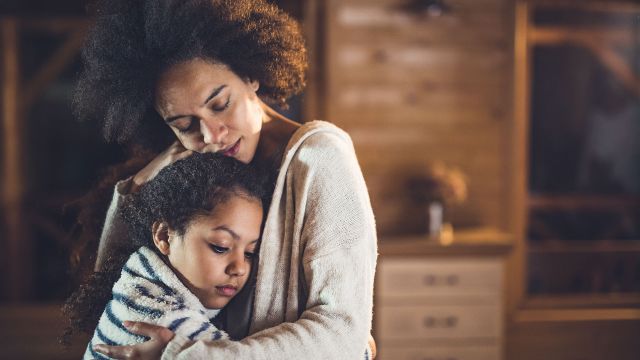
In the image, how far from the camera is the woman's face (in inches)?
44.2

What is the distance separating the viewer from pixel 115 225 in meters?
1.31

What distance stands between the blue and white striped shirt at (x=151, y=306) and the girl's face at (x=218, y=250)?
23mm

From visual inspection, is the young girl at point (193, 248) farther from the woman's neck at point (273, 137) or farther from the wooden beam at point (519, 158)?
the wooden beam at point (519, 158)

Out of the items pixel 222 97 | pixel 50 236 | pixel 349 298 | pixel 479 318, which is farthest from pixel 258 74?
pixel 50 236

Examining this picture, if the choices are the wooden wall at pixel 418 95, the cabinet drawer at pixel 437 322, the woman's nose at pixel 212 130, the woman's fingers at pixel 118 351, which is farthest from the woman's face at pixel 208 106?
the wooden wall at pixel 418 95

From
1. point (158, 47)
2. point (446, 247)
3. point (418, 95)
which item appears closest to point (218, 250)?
point (158, 47)

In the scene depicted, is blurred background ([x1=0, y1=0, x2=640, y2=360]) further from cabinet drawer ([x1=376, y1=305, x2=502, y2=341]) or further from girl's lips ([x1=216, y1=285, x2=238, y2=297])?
girl's lips ([x1=216, y1=285, x2=238, y2=297])

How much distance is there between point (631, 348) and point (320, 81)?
2.31 meters

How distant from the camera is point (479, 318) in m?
3.39

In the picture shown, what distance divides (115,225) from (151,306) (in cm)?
26

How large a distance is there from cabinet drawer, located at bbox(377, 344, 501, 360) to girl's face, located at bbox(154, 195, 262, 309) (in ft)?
7.74

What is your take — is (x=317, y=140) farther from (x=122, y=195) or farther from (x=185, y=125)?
(x=122, y=195)

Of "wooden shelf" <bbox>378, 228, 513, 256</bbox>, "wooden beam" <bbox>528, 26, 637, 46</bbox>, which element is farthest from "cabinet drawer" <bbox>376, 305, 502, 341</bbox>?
"wooden beam" <bbox>528, 26, 637, 46</bbox>

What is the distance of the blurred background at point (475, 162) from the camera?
339 cm
